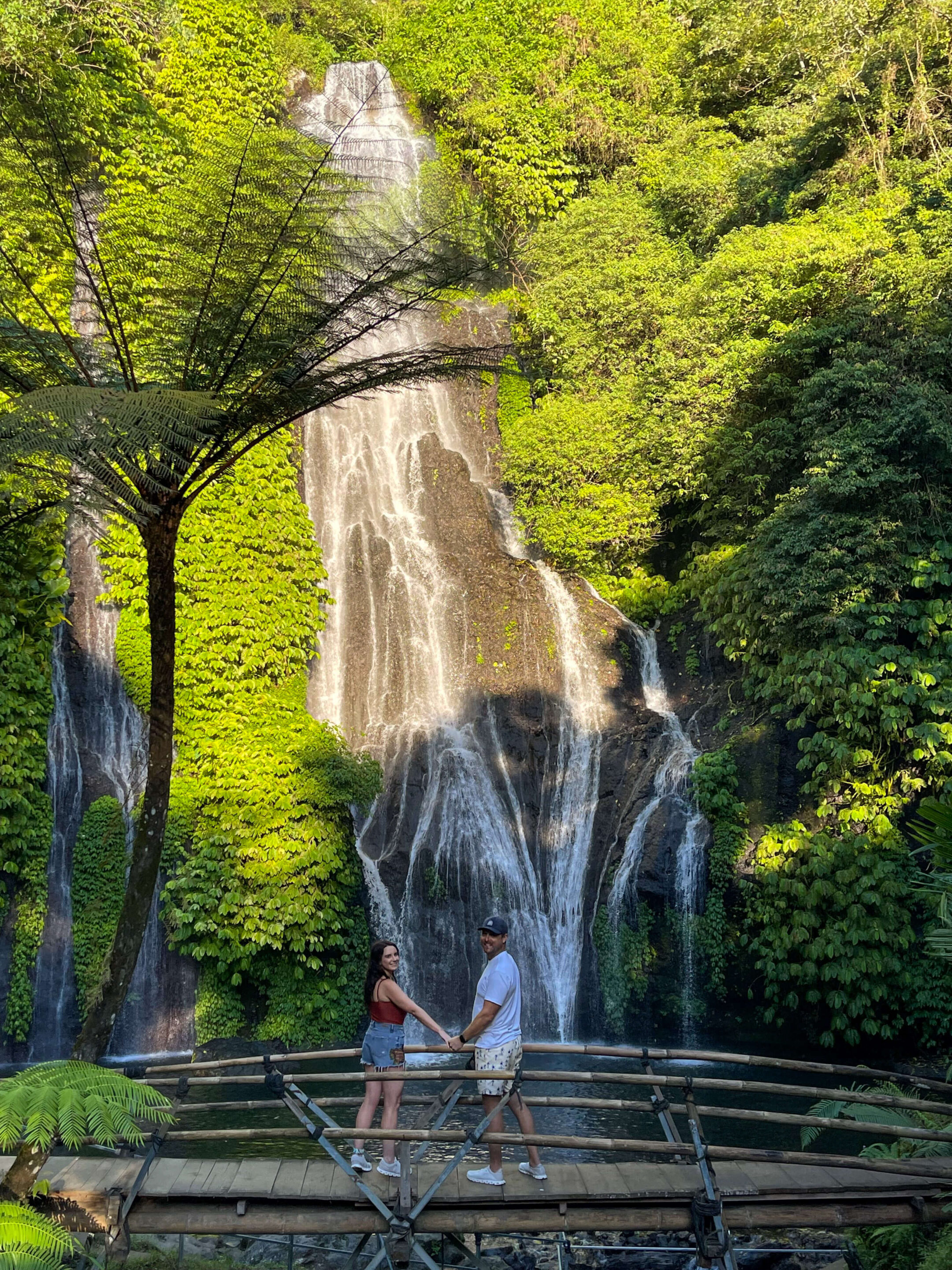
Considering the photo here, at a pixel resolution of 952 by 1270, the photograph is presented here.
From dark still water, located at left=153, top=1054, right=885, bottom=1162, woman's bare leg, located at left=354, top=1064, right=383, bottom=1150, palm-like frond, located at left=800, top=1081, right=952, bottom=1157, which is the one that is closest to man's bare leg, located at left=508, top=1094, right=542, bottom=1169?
woman's bare leg, located at left=354, top=1064, right=383, bottom=1150

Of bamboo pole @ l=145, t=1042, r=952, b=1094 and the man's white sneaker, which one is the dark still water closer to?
bamboo pole @ l=145, t=1042, r=952, b=1094

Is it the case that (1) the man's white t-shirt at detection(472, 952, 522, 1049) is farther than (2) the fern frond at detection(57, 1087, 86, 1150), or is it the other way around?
(1) the man's white t-shirt at detection(472, 952, 522, 1049)


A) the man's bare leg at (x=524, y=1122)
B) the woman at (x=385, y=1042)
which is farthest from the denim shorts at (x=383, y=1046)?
the man's bare leg at (x=524, y=1122)

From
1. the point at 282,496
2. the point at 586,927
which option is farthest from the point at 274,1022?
the point at 282,496

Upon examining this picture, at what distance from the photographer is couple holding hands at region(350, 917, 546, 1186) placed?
521cm

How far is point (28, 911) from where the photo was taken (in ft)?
36.6

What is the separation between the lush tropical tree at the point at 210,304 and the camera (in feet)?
20.1

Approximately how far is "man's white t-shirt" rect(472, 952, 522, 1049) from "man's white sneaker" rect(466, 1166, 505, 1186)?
58 cm

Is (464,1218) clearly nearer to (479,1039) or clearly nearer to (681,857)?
(479,1039)

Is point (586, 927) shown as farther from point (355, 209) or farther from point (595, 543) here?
point (355, 209)

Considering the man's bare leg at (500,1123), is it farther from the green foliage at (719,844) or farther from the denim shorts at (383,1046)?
the green foliage at (719,844)

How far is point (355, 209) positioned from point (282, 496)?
8599mm

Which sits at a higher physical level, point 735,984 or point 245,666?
point 245,666

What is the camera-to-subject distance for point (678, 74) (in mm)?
23609
